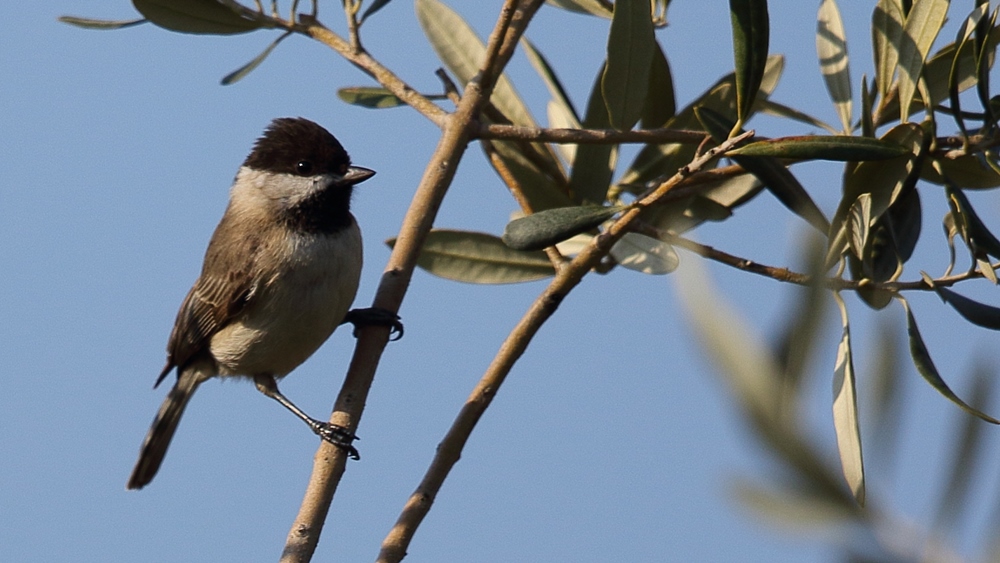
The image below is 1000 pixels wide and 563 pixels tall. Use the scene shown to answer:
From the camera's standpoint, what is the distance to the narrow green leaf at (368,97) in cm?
354

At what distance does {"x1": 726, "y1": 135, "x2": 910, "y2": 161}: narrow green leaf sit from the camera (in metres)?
2.06

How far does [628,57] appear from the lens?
2602 mm

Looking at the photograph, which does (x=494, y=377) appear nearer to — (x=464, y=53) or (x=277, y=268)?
(x=464, y=53)

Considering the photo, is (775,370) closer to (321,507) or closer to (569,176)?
(321,507)

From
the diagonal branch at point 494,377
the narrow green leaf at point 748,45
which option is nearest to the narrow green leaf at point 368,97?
the diagonal branch at point 494,377

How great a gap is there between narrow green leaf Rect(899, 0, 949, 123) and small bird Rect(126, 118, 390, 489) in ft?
7.38

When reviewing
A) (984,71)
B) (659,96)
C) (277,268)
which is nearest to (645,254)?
(659,96)

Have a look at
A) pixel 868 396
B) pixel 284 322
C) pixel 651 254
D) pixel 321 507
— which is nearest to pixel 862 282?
pixel 651 254

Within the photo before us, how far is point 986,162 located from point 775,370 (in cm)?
200

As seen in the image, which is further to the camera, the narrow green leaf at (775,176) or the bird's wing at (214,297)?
the bird's wing at (214,297)

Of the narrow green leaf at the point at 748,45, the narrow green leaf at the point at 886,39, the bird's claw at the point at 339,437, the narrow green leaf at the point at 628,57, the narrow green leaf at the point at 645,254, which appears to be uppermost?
the narrow green leaf at the point at 886,39

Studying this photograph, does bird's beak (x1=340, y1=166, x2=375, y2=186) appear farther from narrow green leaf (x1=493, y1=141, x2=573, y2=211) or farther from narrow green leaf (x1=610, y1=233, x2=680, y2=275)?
narrow green leaf (x1=610, y1=233, x2=680, y2=275)

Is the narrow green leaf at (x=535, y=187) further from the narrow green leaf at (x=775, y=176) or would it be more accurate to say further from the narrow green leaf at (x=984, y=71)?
the narrow green leaf at (x=984, y=71)

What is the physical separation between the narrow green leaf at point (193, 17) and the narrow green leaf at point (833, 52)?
5.52 feet
